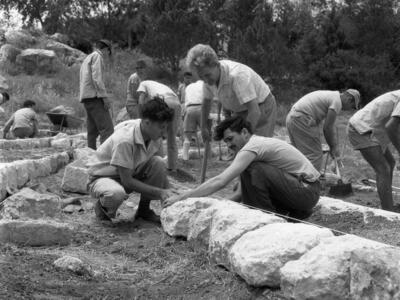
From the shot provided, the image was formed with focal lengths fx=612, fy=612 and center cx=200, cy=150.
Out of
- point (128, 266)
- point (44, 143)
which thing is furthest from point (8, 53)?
point (128, 266)

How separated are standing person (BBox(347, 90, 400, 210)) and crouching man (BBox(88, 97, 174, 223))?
1.85 metres

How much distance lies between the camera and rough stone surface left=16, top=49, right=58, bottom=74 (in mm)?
18938

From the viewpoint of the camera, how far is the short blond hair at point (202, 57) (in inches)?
184

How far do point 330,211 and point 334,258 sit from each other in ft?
7.12

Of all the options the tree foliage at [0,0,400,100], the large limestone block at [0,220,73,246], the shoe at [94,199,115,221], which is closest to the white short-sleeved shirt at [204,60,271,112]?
the shoe at [94,199,115,221]

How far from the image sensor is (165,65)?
19453 mm

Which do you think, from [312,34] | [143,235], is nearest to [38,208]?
[143,235]

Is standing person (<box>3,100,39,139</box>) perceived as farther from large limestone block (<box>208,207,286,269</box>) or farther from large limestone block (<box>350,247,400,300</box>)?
large limestone block (<box>350,247,400,300</box>)

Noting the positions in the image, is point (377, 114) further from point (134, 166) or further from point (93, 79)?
point (93, 79)

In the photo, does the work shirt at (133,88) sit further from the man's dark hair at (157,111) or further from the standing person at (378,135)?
the man's dark hair at (157,111)

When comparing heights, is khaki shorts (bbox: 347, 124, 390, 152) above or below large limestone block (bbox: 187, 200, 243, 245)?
above

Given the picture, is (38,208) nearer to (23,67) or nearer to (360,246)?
(360,246)

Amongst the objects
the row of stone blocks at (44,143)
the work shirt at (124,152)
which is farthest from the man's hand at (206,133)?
the row of stone blocks at (44,143)

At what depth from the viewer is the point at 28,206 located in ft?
14.2
